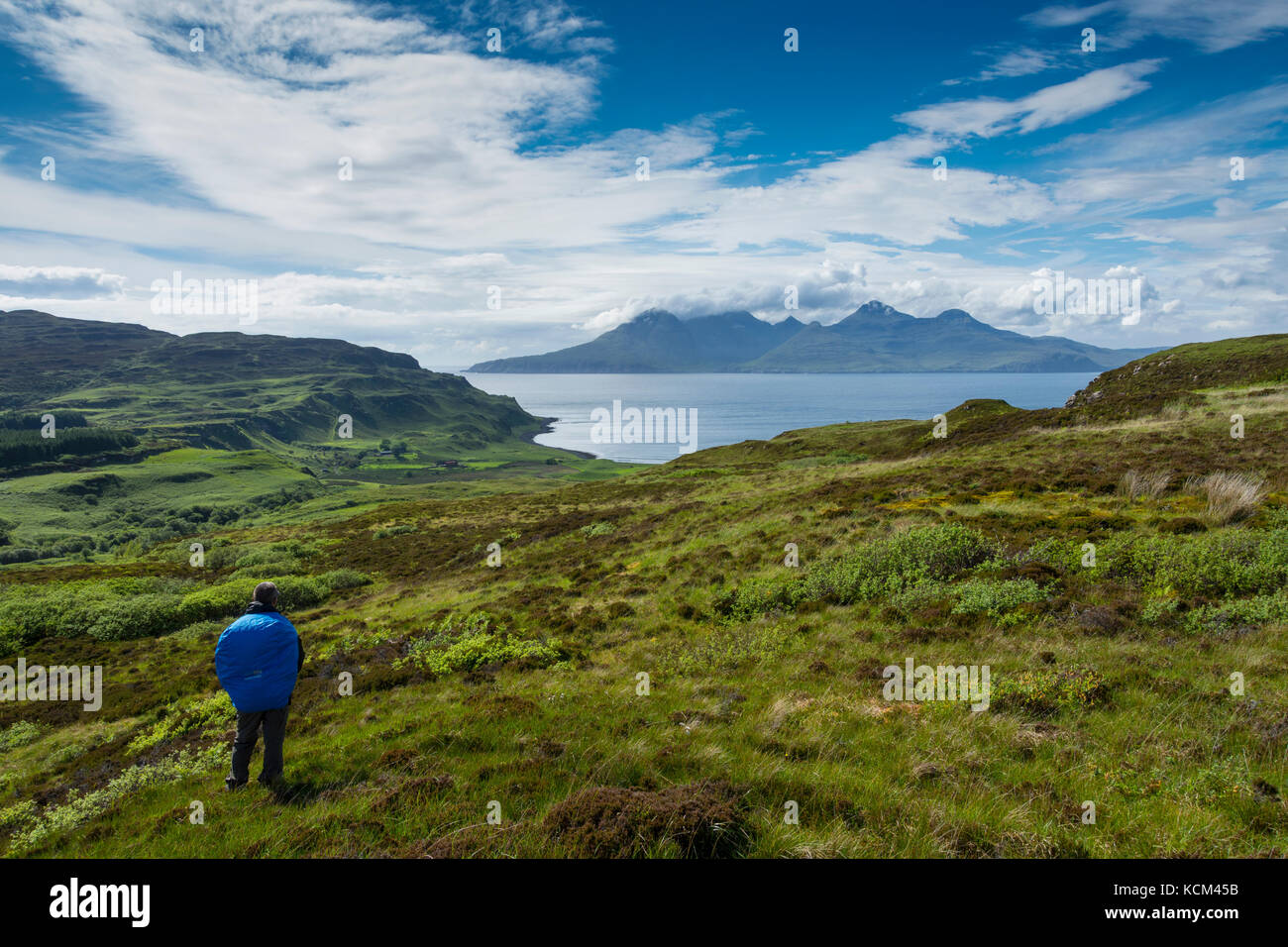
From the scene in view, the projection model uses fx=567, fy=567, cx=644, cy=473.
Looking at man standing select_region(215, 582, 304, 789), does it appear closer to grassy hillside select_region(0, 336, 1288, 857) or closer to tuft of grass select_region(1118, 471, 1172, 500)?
grassy hillside select_region(0, 336, 1288, 857)

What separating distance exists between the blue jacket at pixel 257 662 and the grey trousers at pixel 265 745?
12 cm

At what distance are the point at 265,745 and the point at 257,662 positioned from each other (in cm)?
121

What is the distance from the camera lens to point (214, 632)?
82.5 feet

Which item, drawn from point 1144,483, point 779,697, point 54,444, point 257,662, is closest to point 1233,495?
point 1144,483

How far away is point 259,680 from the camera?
26.2 ft

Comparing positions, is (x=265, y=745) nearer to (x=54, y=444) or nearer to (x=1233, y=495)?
(x=1233, y=495)

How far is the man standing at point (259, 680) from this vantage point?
788 cm

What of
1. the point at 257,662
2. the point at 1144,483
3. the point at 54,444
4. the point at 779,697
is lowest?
the point at 779,697

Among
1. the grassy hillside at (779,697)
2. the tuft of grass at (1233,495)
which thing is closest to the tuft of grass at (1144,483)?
the grassy hillside at (779,697)
